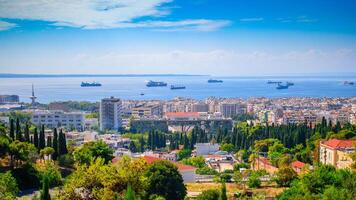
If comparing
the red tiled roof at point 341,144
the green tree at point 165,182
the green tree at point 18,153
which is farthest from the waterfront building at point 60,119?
the green tree at point 165,182

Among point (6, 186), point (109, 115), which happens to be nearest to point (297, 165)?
point (6, 186)

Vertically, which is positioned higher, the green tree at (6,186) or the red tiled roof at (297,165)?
the green tree at (6,186)

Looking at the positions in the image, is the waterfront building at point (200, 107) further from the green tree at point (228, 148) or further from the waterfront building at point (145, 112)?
the green tree at point (228, 148)

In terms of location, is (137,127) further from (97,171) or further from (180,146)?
(97,171)

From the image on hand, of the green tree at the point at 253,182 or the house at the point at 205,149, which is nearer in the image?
the green tree at the point at 253,182

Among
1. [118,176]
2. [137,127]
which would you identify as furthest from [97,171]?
[137,127]

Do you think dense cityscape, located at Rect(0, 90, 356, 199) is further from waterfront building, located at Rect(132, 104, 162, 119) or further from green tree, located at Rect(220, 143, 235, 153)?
waterfront building, located at Rect(132, 104, 162, 119)
